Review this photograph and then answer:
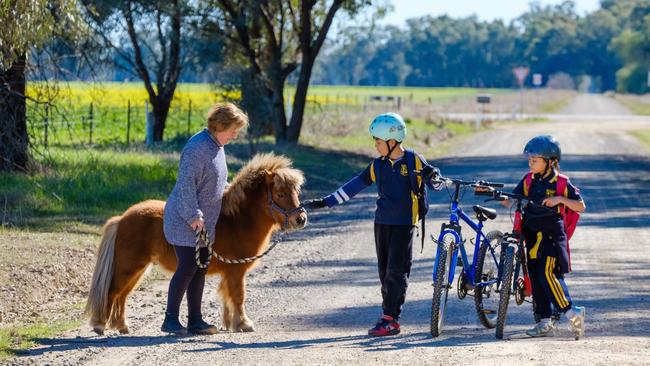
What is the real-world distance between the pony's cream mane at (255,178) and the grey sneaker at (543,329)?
2.31 m

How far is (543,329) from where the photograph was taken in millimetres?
9344

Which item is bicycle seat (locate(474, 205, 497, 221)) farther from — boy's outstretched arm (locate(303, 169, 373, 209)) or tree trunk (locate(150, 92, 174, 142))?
tree trunk (locate(150, 92, 174, 142))

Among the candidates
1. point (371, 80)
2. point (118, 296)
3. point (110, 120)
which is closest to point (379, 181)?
point (118, 296)

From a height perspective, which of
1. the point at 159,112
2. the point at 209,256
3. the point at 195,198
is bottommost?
the point at 159,112

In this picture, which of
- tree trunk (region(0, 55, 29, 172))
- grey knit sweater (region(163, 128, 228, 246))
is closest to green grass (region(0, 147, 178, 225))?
tree trunk (region(0, 55, 29, 172))

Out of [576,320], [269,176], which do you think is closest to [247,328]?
[269,176]

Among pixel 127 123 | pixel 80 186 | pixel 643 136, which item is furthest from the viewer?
pixel 643 136

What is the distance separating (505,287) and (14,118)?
10780 mm

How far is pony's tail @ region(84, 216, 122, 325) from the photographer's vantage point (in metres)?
9.57

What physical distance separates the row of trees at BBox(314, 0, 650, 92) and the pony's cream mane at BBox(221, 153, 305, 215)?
470 feet

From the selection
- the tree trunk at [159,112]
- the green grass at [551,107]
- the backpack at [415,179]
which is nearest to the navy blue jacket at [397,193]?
the backpack at [415,179]

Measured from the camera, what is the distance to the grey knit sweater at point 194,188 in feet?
30.1

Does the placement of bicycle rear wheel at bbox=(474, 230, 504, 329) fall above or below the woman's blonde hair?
below

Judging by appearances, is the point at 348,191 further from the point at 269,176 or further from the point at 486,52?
the point at 486,52
